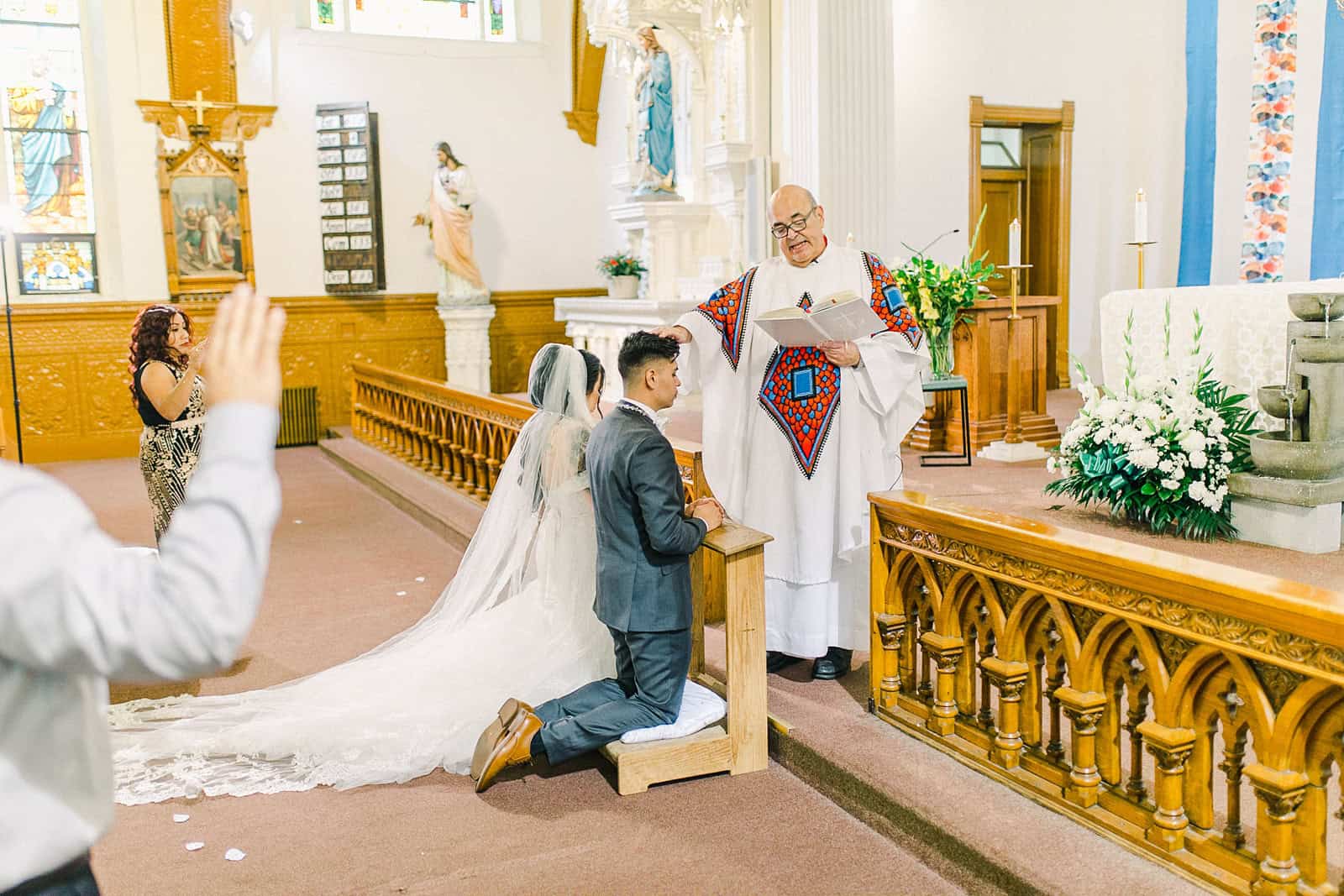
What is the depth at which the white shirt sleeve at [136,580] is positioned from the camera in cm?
102

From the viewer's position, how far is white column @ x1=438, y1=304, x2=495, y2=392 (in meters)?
12.1

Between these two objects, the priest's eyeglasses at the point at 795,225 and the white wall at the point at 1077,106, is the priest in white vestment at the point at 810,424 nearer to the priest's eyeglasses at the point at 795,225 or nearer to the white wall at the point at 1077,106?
the priest's eyeglasses at the point at 795,225

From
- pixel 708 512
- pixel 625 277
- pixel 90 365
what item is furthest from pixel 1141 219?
pixel 90 365

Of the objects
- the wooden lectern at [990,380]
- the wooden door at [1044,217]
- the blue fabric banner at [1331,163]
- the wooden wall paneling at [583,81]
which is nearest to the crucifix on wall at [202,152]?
the wooden wall paneling at [583,81]

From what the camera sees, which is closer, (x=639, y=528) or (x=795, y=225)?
(x=639, y=528)

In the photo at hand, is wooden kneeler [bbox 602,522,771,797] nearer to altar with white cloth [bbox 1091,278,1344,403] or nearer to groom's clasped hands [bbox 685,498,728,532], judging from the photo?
groom's clasped hands [bbox 685,498,728,532]

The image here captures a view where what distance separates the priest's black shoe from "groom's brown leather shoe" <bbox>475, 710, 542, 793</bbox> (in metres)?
1.07

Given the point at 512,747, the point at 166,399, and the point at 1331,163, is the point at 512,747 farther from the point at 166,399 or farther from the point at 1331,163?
the point at 1331,163

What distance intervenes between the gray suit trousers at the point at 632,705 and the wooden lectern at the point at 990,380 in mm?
4557

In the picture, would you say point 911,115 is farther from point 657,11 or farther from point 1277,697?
point 1277,697

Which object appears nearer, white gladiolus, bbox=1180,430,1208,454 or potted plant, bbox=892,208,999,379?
white gladiolus, bbox=1180,430,1208,454

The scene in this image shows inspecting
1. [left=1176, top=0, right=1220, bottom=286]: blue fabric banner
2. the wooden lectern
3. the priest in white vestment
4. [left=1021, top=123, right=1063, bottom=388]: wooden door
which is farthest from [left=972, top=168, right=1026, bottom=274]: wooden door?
the priest in white vestment

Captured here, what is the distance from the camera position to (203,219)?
443 inches

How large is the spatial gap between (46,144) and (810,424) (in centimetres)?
981
